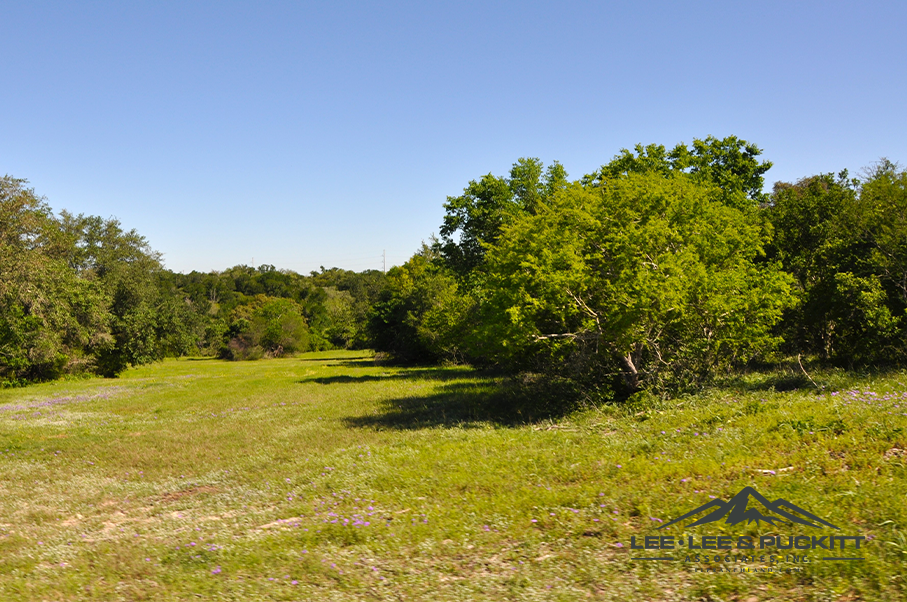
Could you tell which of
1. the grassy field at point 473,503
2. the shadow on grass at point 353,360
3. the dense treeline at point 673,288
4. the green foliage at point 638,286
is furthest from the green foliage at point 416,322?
the grassy field at point 473,503

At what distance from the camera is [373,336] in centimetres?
6156

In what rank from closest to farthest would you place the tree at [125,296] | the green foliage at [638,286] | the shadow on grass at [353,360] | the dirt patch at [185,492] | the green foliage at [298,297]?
1. the dirt patch at [185,492]
2. the green foliage at [638,286]
3. the tree at [125,296]
4. the shadow on grass at [353,360]
5. the green foliage at [298,297]

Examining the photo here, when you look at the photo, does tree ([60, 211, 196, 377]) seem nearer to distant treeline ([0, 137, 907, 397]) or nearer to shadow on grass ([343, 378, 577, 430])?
distant treeline ([0, 137, 907, 397])

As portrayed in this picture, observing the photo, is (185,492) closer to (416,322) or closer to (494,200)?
(494,200)

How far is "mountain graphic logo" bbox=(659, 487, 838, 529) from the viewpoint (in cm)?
655

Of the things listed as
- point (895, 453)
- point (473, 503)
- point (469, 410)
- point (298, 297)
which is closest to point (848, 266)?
point (469, 410)

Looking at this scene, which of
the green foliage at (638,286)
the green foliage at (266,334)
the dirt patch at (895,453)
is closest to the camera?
the dirt patch at (895,453)

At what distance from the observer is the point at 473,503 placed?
8844mm

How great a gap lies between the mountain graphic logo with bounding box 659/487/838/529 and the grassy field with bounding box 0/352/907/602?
173mm

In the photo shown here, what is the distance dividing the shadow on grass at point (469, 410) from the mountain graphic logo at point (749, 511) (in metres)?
9.89

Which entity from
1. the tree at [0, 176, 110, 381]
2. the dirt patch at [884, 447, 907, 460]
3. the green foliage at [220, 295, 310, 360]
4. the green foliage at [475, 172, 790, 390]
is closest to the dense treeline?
the green foliage at [475, 172, 790, 390]

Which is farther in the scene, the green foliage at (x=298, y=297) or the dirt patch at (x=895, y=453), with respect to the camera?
the green foliage at (x=298, y=297)

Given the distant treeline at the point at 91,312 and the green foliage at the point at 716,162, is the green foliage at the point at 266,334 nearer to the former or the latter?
the distant treeline at the point at 91,312

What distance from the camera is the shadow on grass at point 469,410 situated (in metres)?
18.3
